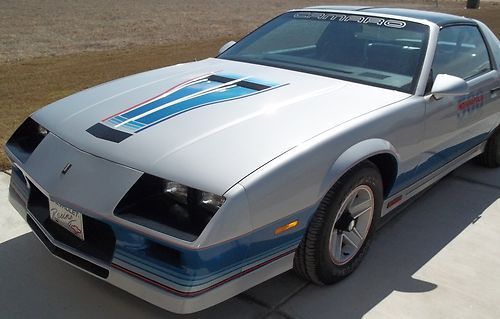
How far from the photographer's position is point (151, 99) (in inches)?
115

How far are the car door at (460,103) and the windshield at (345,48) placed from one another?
0.19 metres

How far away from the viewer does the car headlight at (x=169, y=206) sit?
85.9 inches

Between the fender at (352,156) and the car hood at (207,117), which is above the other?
the car hood at (207,117)

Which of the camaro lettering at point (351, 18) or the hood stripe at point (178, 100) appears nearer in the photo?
the hood stripe at point (178, 100)

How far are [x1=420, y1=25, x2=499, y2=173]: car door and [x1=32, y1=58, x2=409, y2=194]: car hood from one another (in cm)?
47

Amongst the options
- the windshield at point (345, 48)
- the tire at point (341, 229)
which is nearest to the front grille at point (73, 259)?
the tire at point (341, 229)

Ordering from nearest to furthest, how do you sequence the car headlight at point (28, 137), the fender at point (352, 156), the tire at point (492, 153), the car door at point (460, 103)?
1. the fender at point (352, 156)
2. the car headlight at point (28, 137)
3. the car door at point (460, 103)
4. the tire at point (492, 153)

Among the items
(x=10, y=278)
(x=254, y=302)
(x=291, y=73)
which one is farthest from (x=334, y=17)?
(x=10, y=278)

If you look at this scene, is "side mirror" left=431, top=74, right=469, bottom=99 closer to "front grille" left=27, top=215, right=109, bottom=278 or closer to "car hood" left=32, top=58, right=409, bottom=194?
"car hood" left=32, top=58, right=409, bottom=194

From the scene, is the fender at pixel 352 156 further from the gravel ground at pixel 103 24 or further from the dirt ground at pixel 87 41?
the gravel ground at pixel 103 24

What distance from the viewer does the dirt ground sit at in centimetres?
682

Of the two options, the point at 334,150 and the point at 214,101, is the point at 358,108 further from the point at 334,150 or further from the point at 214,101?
the point at 214,101

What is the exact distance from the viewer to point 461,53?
154 inches

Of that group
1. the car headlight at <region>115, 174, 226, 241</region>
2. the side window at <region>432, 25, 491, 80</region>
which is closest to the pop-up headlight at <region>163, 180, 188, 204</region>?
the car headlight at <region>115, 174, 226, 241</region>
